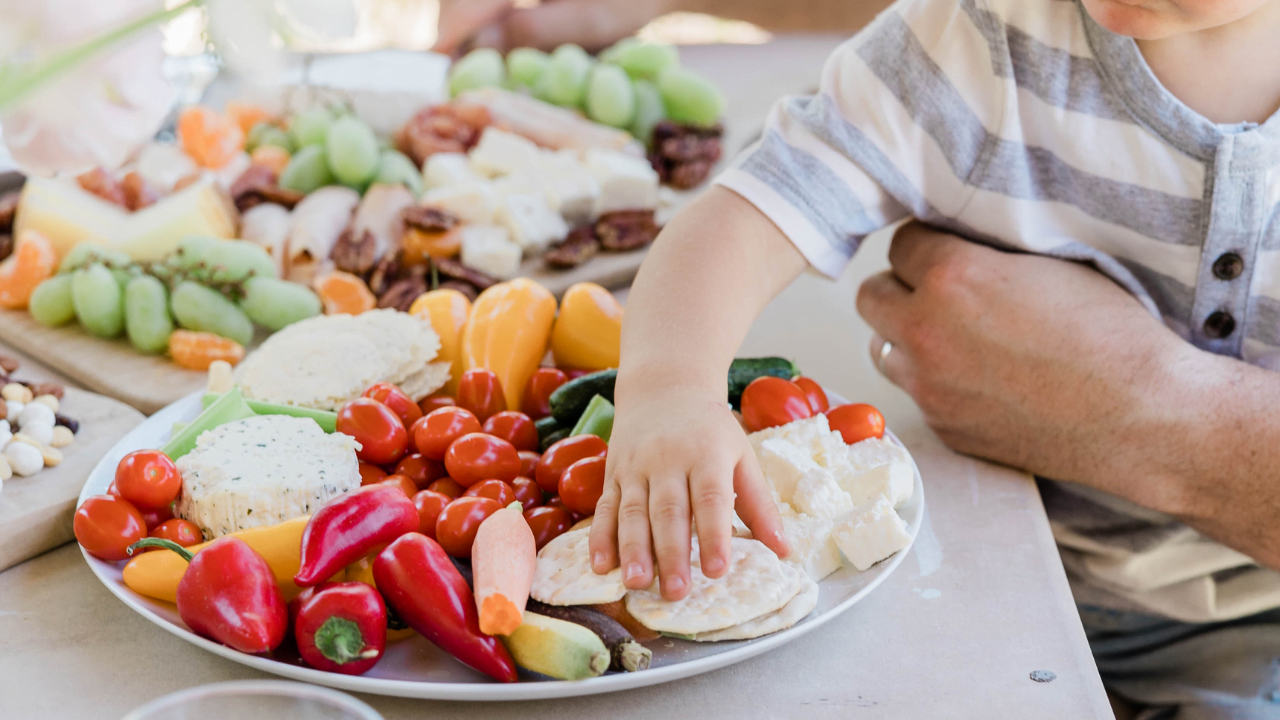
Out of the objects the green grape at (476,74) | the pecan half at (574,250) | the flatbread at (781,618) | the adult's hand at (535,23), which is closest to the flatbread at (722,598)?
the flatbread at (781,618)

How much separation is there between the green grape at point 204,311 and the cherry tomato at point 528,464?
0.48 m

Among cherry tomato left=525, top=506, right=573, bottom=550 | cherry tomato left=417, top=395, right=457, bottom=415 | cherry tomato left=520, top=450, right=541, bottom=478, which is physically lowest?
→ cherry tomato left=417, top=395, right=457, bottom=415

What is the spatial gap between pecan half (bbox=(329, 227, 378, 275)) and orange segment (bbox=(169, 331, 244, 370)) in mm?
231

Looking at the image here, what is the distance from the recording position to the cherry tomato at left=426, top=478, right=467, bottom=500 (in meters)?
0.79

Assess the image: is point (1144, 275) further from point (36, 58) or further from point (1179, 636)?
point (36, 58)

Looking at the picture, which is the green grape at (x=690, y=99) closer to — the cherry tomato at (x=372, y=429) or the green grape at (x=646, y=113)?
the green grape at (x=646, y=113)

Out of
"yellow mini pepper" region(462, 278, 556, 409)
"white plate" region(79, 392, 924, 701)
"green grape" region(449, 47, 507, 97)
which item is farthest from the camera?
"green grape" region(449, 47, 507, 97)

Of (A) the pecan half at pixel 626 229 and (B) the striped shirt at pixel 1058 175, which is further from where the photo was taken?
(A) the pecan half at pixel 626 229

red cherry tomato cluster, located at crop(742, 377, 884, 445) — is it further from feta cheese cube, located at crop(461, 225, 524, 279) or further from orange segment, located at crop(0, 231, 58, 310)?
orange segment, located at crop(0, 231, 58, 310)

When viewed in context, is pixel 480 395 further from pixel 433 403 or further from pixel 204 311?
pixel 204 311

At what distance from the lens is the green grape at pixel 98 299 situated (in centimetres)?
115

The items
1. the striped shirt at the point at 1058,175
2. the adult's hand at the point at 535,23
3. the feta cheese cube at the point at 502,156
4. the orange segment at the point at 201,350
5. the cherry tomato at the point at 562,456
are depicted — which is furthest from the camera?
the adult's hand at the point at 535,23

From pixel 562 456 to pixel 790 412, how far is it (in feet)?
0.61

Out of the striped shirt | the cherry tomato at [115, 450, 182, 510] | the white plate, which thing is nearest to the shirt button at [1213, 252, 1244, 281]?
the striped shirt
